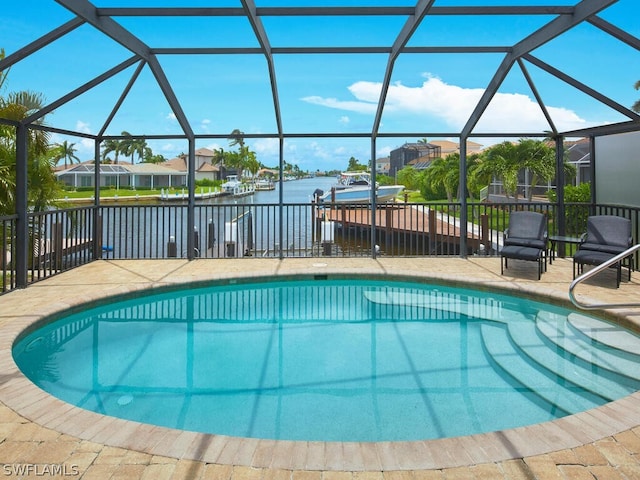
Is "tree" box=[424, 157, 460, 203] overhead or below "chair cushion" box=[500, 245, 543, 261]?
overhead

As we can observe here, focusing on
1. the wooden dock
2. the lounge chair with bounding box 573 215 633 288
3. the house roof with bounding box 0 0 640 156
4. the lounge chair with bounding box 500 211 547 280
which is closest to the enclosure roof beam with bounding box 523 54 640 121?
the house roof with bounding box 0 0 640 156

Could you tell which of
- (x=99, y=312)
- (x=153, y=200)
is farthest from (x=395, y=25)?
(x=153, y=200)

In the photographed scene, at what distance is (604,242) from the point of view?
6.73 m

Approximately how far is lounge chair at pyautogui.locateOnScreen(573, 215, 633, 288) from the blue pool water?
126 centimetres

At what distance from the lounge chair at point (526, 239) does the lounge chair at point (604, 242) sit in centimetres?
52

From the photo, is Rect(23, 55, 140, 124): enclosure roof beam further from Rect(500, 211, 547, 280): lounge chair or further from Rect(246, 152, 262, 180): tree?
Rect(246, 152, 262, 180): tree

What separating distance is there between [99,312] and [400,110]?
25.3 feet

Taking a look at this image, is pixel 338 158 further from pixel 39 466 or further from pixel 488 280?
pixel 39 466

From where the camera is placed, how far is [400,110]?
10.3 metres

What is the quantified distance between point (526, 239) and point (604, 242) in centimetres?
108

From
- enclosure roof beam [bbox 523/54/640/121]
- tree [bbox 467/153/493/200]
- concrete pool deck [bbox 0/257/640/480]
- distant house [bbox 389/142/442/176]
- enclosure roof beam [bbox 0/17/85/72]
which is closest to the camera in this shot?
concrete pool deck [bbox 0/257/640/480]

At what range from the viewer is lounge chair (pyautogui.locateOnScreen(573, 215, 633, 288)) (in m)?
6.28

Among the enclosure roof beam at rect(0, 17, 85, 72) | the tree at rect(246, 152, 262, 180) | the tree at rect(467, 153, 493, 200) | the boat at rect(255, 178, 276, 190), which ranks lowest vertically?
the enclosure roof beam at rect(0, 17, 85, 72)

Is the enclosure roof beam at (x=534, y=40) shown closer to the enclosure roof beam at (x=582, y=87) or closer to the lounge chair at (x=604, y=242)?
the enclosure roof beam at (x=582, y=87)
